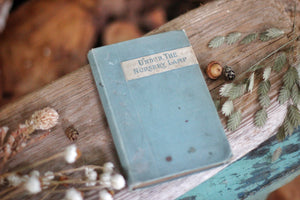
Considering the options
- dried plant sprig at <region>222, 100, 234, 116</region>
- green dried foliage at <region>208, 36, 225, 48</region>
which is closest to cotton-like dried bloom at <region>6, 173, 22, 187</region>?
dried plant sprig at <region>222, 100, 234, 116</region>

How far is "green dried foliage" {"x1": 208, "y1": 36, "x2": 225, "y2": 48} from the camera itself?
1011 millimetres

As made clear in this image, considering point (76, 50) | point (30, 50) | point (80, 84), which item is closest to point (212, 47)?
point (80, 84)

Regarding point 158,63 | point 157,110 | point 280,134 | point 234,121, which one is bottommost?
point 280,134

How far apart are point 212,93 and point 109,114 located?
380 millimetres

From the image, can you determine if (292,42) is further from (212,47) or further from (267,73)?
(212,47)

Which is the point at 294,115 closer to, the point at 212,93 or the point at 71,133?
the point at 212,93

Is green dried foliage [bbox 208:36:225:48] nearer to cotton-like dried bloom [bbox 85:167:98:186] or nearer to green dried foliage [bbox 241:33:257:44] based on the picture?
green dried foliage [bbox 241:33:257:44]

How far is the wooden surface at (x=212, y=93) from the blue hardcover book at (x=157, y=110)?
82 mm

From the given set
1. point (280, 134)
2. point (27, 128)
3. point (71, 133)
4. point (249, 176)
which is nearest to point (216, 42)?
point (280, 134)

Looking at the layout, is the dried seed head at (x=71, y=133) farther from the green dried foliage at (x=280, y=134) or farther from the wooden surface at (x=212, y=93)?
the green dried foliage at (x=280, y=134)

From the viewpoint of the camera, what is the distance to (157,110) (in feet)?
2.73

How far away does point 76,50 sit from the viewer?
1455 millimetres

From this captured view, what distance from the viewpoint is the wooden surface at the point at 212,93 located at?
2.86 feet

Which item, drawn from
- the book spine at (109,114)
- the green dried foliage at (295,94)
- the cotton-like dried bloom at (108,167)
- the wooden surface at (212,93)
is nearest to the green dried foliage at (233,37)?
the wooden surface at (212,93)
